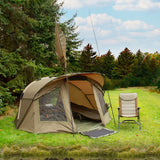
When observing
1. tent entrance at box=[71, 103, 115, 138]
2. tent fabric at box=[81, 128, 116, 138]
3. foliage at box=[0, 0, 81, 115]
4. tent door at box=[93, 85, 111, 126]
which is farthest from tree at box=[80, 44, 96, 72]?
tent fabric at box=[81, 128, 116, 138]

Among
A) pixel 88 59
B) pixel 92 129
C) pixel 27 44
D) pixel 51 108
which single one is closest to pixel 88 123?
pixel 92 129

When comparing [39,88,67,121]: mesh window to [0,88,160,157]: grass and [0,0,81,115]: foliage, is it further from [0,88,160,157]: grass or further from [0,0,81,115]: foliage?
[0,0,81,115]: foliage

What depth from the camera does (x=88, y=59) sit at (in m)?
31.7

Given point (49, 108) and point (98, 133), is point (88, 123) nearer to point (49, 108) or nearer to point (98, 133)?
point (98, 133)

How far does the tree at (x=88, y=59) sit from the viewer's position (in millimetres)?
30609

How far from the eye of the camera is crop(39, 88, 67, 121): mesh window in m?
5.92

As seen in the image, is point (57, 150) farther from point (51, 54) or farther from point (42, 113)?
point (51, 54)

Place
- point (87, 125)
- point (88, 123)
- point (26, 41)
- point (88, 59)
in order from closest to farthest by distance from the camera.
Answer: point (87, 125)
point (88, 123)
point (26, 41)
point (88, 59)

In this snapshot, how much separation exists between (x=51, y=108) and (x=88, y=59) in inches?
1028

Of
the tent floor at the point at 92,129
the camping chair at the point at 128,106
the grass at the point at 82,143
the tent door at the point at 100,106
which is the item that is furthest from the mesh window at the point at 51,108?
the camping chair at the point at 128,106

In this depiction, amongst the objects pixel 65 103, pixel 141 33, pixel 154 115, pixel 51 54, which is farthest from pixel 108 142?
pixel 141 33

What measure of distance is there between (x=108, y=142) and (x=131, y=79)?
19.6 meters

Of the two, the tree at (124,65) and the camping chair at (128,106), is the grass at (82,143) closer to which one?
the camping chair at (128,106)

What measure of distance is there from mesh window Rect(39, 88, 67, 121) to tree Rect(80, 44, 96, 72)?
23432 millimetres
